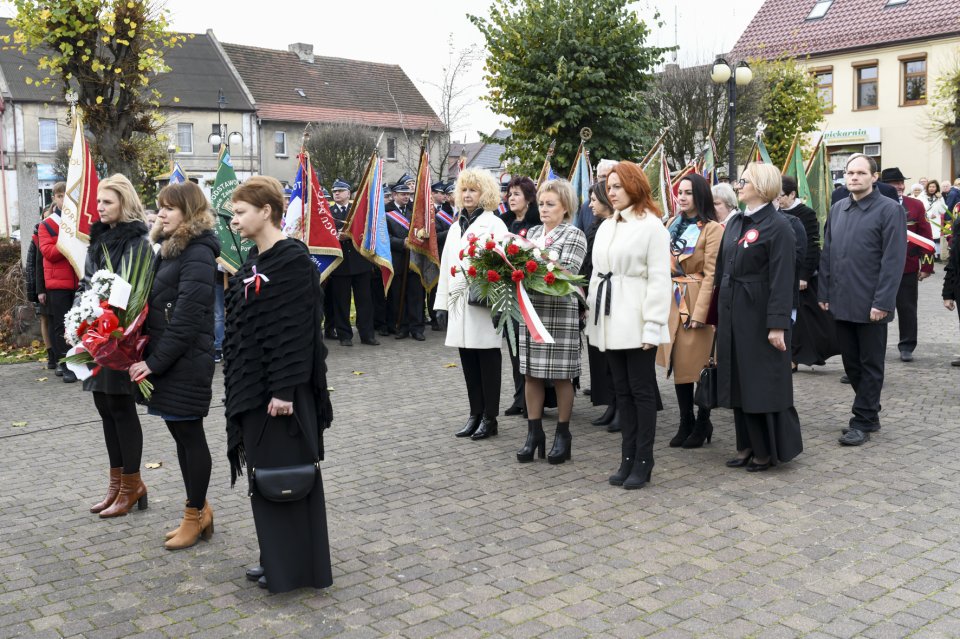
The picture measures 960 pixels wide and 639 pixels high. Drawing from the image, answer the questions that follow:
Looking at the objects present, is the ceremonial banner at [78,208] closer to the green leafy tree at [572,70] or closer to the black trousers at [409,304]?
the black trousers at [409,304]

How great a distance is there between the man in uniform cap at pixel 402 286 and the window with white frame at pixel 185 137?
4252 centimetres

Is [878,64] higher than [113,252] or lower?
higher

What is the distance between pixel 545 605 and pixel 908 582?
1.76m

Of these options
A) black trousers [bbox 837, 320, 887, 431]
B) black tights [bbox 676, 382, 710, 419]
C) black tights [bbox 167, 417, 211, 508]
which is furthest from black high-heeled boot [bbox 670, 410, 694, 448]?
black tights [bbox 167, 417, 211, 508]

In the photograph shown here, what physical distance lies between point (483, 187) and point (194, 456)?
11.1ft

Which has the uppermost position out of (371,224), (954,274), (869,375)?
(371,224)

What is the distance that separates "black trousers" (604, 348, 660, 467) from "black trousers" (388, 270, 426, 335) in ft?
24.6

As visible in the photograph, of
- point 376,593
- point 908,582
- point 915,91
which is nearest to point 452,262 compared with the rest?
point 376,593

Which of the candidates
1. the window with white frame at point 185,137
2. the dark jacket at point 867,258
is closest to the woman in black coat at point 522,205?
the dark jacket at point 867,258

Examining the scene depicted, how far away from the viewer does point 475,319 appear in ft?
24.5

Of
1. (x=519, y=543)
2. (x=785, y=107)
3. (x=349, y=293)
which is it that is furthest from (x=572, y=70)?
(x=785, y=107)

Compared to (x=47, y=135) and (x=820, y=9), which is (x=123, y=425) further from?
(x=47, y=135)

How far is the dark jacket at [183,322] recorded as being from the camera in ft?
16.6

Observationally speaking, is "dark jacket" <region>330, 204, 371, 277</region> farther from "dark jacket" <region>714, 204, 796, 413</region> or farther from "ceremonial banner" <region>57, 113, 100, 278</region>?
"dark jacket" <region>714, 204, 796, 413</region>
